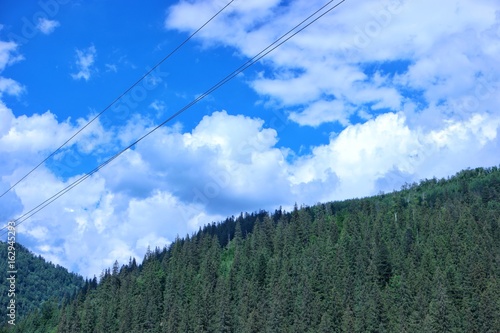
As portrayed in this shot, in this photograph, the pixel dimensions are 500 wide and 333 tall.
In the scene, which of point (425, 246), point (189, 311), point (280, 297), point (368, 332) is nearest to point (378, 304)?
point (368, 332)

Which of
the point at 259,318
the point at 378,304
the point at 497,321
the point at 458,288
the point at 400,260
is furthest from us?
the point at 400,260

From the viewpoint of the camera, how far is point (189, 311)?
194 m

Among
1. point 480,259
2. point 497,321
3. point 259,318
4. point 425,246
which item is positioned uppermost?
point 425,246

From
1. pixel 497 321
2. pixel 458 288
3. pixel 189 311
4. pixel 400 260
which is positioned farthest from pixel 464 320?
pixel 189 311

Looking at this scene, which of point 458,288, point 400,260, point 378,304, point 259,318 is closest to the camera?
point 378,304

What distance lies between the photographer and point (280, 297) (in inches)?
6969

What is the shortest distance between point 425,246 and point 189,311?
8757cm

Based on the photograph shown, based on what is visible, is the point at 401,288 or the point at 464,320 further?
the point at 401,288

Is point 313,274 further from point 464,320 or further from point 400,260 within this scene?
point 464,320

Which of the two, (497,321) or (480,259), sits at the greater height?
(480,259)

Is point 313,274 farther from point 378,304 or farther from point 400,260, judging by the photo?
point 378,304

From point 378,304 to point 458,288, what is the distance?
95.3 ft

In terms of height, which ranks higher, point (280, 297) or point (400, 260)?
point (400, 260)

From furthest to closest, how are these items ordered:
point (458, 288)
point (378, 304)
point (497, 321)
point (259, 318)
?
point (259, 318) → point (458, 288) → point (378, 304) → point (497, 321)
